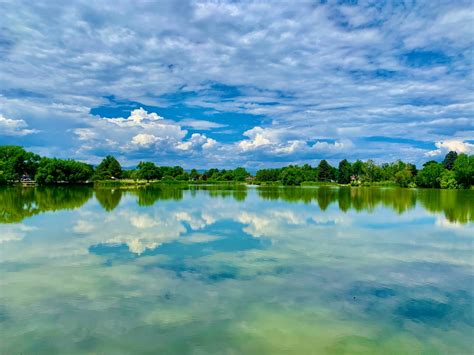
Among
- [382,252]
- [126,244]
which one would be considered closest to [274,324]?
[382,252]

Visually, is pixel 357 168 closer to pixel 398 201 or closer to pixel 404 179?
pixel 404 179

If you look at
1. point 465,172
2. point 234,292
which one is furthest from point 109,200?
Result: point 465,172

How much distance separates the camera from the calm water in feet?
20.1

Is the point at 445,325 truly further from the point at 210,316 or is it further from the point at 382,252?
the point at 382,252

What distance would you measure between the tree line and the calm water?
226 feet

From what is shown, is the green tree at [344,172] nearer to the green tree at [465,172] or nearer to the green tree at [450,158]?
the green tree at [450,158]

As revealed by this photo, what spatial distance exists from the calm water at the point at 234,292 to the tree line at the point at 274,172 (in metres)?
68.8

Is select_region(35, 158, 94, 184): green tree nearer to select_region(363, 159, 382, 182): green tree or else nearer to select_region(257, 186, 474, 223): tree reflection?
select_region(257, 186, 474, 223): tree reflection

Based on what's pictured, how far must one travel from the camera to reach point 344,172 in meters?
124

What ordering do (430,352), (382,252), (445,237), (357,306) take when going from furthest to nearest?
(445,237) < (382,252) < (357,306) < (430,352)

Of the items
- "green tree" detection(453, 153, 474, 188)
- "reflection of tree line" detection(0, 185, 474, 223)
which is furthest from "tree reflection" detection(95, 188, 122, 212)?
"green tree" detection(453, 153, 474, 188)

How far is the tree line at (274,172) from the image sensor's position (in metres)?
76.6

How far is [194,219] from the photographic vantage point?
20922 mm

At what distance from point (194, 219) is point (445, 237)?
492 inches
